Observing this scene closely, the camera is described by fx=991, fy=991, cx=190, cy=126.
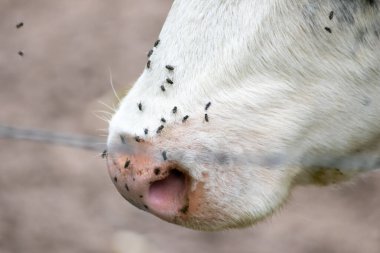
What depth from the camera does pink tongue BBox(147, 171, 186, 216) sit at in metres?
2.25

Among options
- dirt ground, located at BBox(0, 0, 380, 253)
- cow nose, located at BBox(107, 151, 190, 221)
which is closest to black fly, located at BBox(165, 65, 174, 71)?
cow nose, located at BBox(107, 151, 190, 221)

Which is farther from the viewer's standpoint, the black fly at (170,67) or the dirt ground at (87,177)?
the dirt ground at (87,177)

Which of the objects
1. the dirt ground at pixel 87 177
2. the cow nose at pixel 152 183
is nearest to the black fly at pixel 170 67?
the cow nose at pixel 152 183

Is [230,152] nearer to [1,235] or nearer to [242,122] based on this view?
[242,122]

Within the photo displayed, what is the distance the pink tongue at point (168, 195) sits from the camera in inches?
88.7

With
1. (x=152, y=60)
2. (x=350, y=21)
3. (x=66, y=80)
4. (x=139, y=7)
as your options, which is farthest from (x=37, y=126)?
(x=350, y=21)

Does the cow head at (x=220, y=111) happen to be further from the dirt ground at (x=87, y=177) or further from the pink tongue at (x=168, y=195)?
the dirt ground at (x=87, y=177)

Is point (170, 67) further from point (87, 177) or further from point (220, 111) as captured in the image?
point (87, 177)

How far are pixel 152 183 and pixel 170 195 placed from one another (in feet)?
0.19

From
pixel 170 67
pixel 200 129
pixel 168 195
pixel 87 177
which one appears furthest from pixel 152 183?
pixel 87 177

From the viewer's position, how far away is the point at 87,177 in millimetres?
4438

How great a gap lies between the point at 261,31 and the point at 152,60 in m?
0.28

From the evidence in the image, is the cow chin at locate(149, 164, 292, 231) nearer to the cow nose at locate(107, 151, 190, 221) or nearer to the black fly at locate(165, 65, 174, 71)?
the cow nose at locate(107, 151, 190, 221)

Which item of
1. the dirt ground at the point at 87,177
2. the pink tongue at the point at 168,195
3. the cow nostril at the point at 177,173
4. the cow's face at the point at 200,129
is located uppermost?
the cow's face at the point at 200,129
